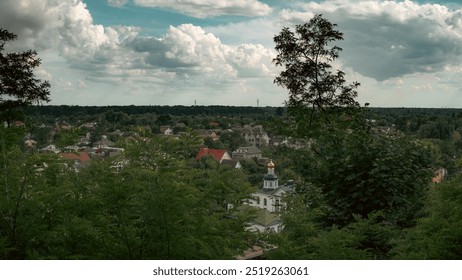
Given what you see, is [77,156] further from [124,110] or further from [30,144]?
[124,110]

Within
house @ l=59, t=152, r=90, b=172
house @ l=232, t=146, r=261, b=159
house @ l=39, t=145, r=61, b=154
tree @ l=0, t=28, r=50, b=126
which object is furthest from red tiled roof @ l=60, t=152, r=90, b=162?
house @ l=232, t=146, r=261, b=159

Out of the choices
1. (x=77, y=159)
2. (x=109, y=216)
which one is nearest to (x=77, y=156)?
(x=77, y=159)

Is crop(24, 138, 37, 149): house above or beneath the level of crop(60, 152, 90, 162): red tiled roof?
above

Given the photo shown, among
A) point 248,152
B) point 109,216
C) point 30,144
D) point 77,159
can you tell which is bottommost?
point 248,152

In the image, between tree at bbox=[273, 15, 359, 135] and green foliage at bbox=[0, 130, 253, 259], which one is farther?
tree at bbox=[273, 15, 359, 135]

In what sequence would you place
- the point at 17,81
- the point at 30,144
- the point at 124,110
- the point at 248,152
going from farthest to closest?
1. the point at 248,152
2. the point at 124,110
3. the point at 17,81
4. the point at 30,144

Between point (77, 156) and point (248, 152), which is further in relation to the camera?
point (248, 152)

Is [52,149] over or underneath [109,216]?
over

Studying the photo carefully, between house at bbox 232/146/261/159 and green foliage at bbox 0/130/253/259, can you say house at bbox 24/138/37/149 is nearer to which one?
green foliage at bbox 0/130/253/259

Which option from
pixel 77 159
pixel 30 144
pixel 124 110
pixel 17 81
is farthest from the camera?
pixel 124 110
